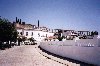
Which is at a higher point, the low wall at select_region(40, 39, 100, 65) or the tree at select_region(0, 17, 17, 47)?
the tree at select_region(0, 17, 17, 47)

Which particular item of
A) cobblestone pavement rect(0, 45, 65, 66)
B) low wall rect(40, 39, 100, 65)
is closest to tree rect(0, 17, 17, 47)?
cobblestone pavement rect(0, 45, 65, 66)

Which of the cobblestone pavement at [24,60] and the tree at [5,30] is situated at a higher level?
the tree at [5,30]

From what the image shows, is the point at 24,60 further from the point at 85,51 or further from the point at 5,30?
the point at 5,30

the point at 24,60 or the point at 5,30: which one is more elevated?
the point at 5,30

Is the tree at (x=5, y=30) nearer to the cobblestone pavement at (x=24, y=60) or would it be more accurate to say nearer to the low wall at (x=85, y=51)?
the cobblestone pavement at (x=24, y=60)

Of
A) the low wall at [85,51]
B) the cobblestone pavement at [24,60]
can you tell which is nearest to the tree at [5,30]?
the cobblestone pavement at [24,60]

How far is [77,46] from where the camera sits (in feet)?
59.7

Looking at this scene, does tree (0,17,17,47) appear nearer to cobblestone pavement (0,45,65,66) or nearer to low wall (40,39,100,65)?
cobblestone pavement (0,45,65,66)

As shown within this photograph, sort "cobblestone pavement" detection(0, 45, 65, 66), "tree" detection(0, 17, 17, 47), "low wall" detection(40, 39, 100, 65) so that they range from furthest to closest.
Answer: "tree" detection(0, 17, 17, 47) < "cobblestone pavement" detection(0, 45, 65, 66) < "low wall" detection(40, 39, 100, 65)

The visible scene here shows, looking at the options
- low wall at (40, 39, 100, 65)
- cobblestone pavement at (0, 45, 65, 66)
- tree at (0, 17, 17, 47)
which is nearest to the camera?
low wall at (40, 39, 100, 65)

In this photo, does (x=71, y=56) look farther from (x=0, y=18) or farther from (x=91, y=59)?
(x=0, y=18)

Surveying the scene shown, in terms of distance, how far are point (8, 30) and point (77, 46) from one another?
27189 millimetres

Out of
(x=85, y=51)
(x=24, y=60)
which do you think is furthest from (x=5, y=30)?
(x=85, y=51)

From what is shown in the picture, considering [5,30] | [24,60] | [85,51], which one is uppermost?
[5,30]
